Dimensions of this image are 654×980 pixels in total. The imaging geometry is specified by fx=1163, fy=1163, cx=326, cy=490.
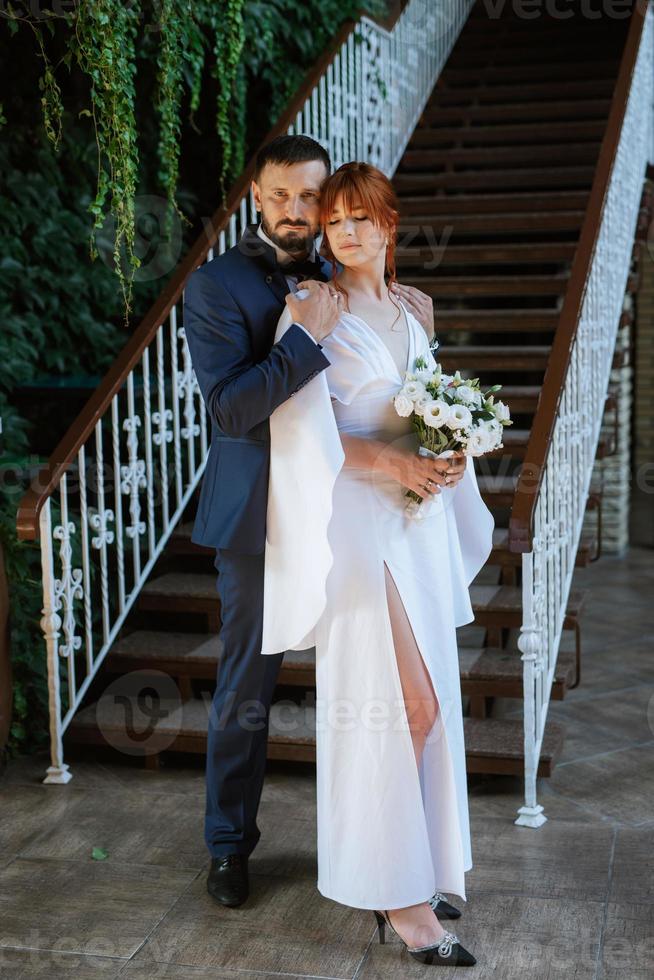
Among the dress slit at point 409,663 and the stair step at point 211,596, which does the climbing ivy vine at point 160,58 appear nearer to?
the stair step at point 211,596

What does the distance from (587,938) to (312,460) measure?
1.26m

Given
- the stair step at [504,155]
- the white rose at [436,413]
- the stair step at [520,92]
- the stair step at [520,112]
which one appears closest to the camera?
the white rose at [436,413]

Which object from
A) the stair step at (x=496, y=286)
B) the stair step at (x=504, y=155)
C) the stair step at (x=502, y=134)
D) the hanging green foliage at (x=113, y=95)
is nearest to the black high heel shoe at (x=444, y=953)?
the hanging green foliage at (x=113, y=95)

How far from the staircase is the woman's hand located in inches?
50.0

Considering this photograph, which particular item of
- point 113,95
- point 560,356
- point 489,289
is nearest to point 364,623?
point 560,356

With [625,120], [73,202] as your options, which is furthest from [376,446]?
[73,202]

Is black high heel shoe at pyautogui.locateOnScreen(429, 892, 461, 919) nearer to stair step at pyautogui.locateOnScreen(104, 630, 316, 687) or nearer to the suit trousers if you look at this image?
the suit trousers

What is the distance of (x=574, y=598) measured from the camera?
174 inches

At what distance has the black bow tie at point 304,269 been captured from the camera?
9.05ft

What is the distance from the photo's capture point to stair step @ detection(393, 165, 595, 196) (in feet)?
20.4

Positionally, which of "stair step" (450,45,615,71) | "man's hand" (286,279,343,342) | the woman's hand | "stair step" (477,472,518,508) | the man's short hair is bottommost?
"stair step" (477,472,518,508)

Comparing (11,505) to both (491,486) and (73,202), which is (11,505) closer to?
(491,486)

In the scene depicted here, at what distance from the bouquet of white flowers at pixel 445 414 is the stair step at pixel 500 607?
1549 mm

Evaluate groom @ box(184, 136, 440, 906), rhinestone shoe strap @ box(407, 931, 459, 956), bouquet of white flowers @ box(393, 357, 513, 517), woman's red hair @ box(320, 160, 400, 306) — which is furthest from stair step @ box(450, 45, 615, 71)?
rhinestone shoe strap @ box(407, 931, 459, 956)
